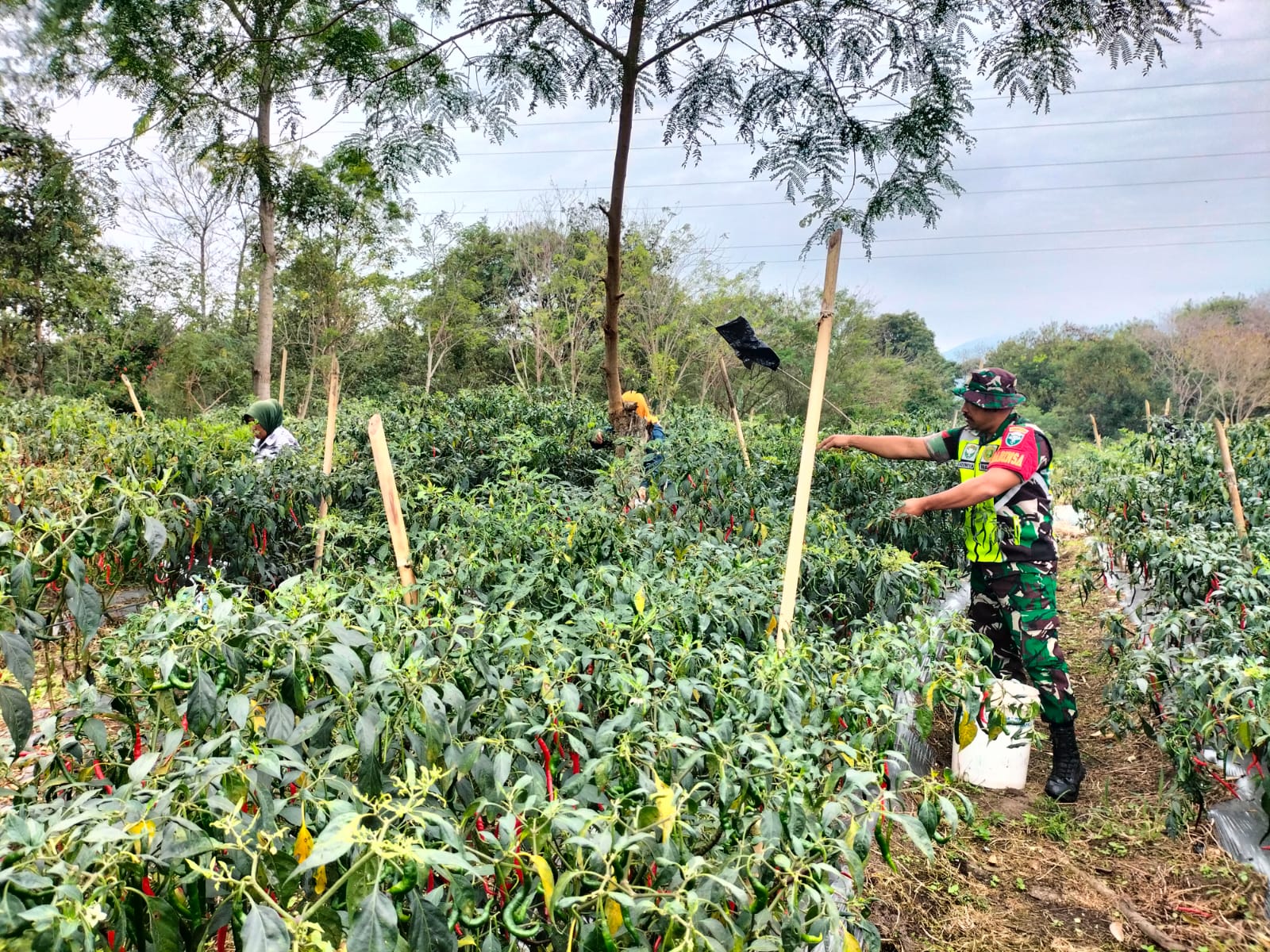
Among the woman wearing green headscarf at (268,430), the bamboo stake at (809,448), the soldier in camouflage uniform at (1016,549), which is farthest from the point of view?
the woman wearing green headscarf at (268,430)

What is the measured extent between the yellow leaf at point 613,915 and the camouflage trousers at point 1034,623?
238cm

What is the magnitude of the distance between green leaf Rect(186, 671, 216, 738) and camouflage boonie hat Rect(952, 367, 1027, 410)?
2.80 meters

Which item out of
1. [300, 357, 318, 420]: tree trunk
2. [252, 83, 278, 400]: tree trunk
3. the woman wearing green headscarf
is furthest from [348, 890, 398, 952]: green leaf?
[300, 357, 318, 420]: tree trunk

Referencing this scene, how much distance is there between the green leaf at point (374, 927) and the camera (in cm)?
87

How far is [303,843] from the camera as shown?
3.76 feet

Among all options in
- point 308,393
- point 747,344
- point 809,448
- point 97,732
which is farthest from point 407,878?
point 308,393

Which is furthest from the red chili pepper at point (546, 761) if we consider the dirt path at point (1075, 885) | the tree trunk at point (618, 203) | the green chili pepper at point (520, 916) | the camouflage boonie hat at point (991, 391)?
the tree trunk at point (618, 203)

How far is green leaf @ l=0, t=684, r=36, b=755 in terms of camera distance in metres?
1.24

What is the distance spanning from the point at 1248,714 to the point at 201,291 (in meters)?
20.3

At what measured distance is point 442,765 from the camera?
1.46 meters

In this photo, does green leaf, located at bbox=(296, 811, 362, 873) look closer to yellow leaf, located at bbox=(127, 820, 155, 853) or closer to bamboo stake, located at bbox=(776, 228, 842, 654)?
yellow leaf, located at bbox=(127, 820, 155, 853)

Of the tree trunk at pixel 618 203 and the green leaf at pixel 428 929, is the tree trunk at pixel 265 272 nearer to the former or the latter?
the tree trunk at pixel 618 203

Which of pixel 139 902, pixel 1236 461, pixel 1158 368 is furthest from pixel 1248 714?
pixel 1158 368

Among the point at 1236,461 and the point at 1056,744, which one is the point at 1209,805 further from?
the point at 1236,461
